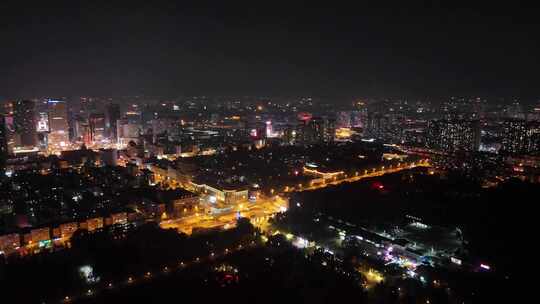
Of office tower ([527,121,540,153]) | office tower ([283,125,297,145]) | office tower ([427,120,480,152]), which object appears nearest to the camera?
office tower ([527,121,540,153])

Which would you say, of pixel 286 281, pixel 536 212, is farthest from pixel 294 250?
pixel 536 212

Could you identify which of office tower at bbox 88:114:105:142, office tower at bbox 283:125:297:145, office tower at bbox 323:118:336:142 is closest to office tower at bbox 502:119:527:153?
office tower at bbox 323:118:336:142

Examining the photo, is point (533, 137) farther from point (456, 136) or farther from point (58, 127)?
point (58, 127)

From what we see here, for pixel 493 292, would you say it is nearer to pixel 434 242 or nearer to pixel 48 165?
pixel 434 242

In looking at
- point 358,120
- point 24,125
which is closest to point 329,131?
point 358,120

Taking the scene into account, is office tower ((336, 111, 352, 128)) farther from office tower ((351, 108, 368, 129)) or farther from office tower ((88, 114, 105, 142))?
office tower ((88, 114, 105, 142))

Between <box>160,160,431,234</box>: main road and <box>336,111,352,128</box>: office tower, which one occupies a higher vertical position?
<box>336,111,352,128</box>: office tower
